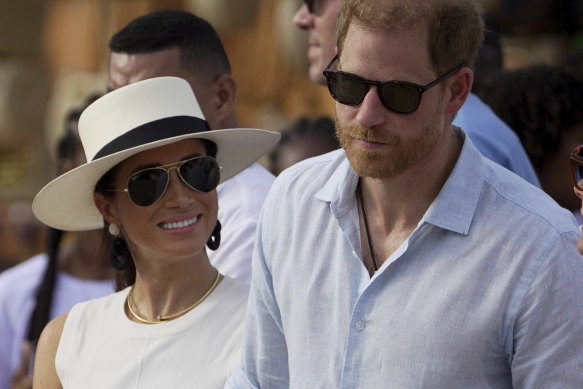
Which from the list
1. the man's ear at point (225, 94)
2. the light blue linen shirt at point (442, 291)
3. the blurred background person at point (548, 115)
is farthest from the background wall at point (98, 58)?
the light blue linen shirt at point (442, 291)

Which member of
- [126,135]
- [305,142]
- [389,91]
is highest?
[389,91]

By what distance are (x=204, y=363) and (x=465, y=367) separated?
2.66 ft

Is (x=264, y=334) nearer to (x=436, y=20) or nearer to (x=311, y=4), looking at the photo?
(x=436, y=20)

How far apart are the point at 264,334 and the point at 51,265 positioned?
1923mm

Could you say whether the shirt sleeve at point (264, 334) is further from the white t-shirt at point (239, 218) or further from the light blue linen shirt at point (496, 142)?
the light blue linen shirt at point (496, 142)

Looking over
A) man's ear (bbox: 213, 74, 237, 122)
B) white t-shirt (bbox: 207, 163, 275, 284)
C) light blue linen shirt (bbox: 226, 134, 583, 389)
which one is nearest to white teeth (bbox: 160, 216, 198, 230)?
white t-shirt (bbox: 207, 163, 275, 284)

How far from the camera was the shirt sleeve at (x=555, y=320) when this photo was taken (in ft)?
5.80

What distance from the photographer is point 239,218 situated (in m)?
2.92

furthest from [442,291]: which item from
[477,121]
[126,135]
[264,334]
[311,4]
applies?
[311,4]

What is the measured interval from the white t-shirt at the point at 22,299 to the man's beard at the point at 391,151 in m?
1.99

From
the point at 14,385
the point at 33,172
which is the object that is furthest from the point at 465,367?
the point at 33,172

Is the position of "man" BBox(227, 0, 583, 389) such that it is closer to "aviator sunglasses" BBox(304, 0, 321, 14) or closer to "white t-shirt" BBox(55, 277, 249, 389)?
→ "white t-shirt" BBox(55, 277, 249, 389)

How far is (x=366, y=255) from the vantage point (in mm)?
2018

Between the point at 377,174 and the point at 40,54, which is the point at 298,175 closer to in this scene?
the point at 377,174
